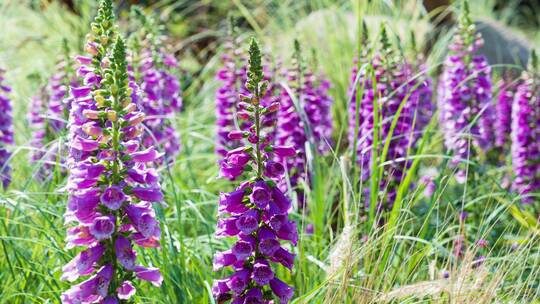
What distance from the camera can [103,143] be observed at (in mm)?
2328

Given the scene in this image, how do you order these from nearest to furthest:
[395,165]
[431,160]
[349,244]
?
1. [349,244]
2. [395,165]
3. [431,160]

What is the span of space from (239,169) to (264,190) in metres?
0.14

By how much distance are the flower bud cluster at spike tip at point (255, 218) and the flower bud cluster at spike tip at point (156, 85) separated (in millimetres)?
1900

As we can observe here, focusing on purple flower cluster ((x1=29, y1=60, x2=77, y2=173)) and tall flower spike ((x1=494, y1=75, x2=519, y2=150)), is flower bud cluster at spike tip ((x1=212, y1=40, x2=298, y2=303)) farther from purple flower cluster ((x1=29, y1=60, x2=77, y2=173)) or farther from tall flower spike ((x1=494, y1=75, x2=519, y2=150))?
tall flower spike ((x1=494, y1=75, x2=519, y2=150))

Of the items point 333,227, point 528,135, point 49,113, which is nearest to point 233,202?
point 49,113

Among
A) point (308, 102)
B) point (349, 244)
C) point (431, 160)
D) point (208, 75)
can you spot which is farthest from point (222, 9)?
point (349, 244)

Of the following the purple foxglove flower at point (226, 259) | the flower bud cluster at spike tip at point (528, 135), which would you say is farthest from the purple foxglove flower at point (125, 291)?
the flower bud cluster at spike tip at point (528, 135)

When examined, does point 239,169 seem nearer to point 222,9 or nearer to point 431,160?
point 431,160

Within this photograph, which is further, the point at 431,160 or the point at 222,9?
the point at 222,9

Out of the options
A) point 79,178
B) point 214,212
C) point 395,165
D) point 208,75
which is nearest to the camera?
point 79,178

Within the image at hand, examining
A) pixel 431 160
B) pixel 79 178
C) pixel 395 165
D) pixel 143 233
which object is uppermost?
pixel 79 178

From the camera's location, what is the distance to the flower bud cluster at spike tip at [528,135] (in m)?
4.86

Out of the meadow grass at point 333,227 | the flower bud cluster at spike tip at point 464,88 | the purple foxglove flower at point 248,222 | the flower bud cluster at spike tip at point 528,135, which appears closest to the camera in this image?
the purple foxglove flower at point 248,222

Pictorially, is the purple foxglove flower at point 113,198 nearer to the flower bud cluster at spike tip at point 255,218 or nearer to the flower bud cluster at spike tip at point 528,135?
the flower bud cluster at spike tip at point 255,218
